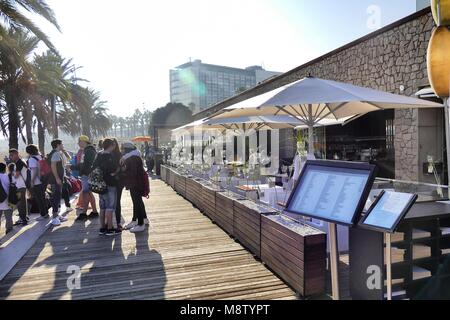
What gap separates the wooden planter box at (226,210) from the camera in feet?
18.0

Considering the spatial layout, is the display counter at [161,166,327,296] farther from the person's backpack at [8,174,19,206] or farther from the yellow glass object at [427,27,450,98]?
the person's backpack at [8,174,19,206]

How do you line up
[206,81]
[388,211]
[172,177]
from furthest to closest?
[206,81] < [172,177] < [388,211]

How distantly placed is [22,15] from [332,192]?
34.8ft

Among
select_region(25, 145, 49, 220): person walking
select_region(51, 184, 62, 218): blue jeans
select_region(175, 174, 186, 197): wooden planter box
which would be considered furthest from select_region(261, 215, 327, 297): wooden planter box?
select_region(175, 174, 186, 197): wooden planter box

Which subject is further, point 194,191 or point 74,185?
point 74,185

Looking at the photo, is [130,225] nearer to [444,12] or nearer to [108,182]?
[108,182]

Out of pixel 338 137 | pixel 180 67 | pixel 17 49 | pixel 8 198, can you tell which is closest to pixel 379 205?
pixel 8 198

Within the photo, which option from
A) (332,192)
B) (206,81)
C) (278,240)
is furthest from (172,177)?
(206,81)

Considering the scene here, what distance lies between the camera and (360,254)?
3.11 m

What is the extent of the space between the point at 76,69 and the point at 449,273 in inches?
1117

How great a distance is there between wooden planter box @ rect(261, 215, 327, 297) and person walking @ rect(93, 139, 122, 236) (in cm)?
287

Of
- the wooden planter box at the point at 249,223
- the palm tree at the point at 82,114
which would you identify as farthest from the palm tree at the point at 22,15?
the palm tree at the point at 82,114

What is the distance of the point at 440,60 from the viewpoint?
402 cm
